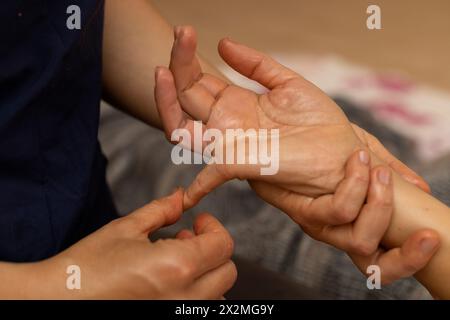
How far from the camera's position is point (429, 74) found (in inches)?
87.3

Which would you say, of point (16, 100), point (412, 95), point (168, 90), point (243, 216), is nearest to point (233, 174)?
point (168, 90)

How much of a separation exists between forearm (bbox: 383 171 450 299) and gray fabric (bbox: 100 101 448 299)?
225 mm

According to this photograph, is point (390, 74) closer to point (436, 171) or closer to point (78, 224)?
point (436, 171)

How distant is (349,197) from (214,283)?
155mm

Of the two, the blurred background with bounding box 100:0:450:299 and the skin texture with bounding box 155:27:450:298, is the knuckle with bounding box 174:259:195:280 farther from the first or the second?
the blurred background with bounding box 100:0:450:299

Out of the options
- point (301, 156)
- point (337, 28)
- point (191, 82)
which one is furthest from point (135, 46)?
point (337, 28)

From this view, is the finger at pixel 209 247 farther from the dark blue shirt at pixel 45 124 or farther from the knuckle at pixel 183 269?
the dark blue shirt at pixel 45 124

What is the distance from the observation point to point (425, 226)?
0.73 m

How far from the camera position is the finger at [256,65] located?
733 mm

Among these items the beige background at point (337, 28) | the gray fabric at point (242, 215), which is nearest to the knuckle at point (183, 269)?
the gray fabric at point (242, 215)

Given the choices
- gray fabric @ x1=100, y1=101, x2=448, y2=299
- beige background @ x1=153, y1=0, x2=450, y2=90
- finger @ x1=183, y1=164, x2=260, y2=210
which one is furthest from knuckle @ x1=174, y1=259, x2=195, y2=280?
beige background @ x1=153, y1=0, x2=450, y2=90

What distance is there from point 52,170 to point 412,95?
153cm

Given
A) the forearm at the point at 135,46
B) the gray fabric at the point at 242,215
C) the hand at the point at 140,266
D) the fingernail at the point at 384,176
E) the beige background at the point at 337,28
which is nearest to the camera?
the hand at the point at 140,266

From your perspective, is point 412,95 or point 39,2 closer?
point 39,2
